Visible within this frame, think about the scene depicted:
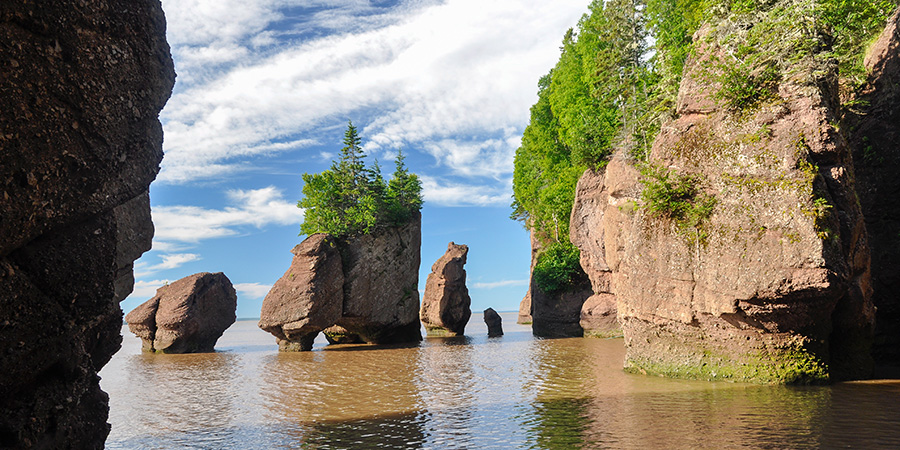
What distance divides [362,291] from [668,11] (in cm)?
2244

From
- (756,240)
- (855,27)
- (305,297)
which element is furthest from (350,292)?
(855,27)

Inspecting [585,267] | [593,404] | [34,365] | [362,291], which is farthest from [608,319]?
[34,365]

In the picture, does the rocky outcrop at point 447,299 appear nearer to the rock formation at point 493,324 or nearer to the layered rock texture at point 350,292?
the rock formation at point 493,324

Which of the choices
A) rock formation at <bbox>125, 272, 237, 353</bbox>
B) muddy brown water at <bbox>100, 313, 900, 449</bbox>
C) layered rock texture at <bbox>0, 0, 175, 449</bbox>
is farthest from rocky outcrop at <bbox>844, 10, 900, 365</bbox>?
rock formation at <bbox>125, 272, 237, 353</bbox>

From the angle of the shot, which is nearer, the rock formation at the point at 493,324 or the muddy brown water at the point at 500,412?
the muddy brown water at the point at 500,412

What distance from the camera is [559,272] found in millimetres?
31375

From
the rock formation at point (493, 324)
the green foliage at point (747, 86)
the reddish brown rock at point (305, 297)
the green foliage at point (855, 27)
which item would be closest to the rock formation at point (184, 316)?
the reddish brown rock at point (305, 297)

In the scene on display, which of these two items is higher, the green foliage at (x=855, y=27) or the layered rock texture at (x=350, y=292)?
the green foliage at (x=855, y=27)

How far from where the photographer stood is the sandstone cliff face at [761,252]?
10047 mm

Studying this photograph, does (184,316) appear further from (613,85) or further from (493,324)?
(613,85)

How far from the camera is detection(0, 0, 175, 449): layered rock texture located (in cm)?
402

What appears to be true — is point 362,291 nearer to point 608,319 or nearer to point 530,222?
point 608,319

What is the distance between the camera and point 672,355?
12203mm

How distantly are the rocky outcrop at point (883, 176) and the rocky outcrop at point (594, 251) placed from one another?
42.6ft
